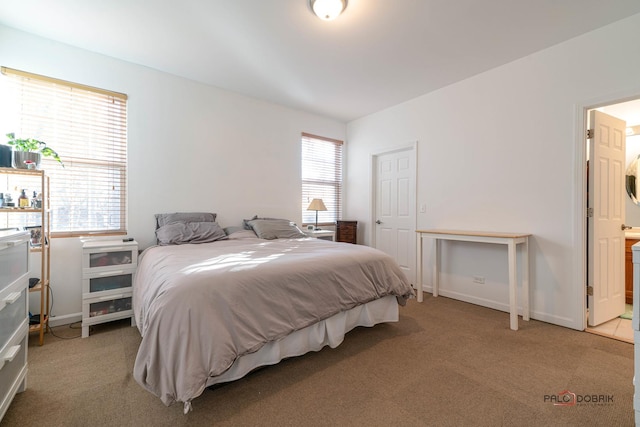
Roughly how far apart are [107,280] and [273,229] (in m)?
1.67

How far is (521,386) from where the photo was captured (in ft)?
5.54

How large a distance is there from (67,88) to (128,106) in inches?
19.3

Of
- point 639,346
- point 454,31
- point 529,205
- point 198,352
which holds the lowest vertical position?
point 198,352

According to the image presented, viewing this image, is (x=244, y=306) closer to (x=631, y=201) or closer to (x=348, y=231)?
(x=348, y=231)

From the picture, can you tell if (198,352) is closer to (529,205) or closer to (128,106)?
(128,106)

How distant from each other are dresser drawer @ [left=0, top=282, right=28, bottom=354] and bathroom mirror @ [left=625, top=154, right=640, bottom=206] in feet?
20.0

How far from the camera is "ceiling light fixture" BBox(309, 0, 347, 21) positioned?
2.00 metres

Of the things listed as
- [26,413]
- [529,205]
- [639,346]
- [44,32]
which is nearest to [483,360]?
[639,346]

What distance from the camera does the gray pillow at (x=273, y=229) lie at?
3.27 metres

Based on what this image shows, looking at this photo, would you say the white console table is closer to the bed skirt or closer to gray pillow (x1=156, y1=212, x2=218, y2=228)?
the bed skirt

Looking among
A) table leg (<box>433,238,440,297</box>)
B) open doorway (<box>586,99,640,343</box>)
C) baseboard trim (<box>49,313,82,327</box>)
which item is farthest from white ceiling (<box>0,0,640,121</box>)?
baseboard trim (<box>49,313,82,327</box>)

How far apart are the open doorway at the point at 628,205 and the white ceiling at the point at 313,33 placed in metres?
1.11

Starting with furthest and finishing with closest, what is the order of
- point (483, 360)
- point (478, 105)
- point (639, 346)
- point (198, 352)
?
point (478, 105), point (483, 360), point (198, 352), point (639, 346)

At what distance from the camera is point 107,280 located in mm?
2514
